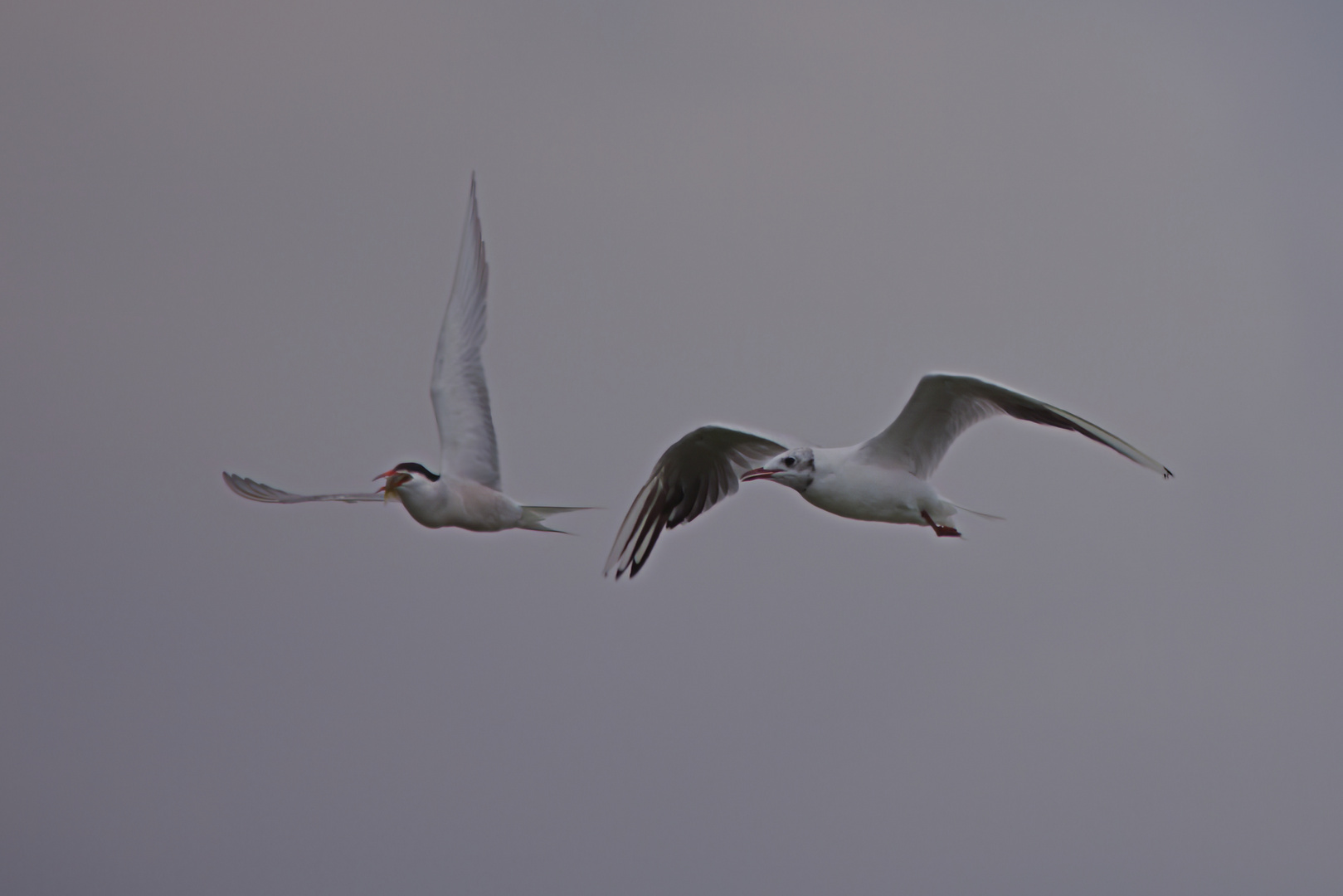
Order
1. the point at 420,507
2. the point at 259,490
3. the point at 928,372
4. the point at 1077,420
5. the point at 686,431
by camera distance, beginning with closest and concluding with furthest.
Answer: the point at 1077,420 → the point at 928,372 → the point at 686,431 → the point at 420,507 → the point at 259,490

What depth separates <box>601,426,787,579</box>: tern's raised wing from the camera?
10.2 metres

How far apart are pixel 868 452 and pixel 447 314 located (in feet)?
13.4

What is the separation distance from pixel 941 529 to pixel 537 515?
3030 mm

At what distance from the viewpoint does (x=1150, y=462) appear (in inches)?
301

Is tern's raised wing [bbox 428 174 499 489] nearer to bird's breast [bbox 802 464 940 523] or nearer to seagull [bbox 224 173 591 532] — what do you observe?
seagull [bbox 224 173 591 532]

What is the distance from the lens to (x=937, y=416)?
373 inches

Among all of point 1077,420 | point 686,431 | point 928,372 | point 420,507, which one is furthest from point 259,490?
point 1077,420

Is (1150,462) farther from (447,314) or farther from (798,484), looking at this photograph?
(447,314)

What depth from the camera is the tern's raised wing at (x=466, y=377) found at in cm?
1139

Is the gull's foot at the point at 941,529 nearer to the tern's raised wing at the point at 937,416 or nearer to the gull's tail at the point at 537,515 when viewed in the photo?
the tern's raised wing at the point at 937,416

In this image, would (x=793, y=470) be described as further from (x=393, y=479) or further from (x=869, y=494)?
(x=393, y=479)

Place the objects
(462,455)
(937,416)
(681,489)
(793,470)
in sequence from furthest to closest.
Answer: (462,455)
(681,489)
(937,416)
(793,470)

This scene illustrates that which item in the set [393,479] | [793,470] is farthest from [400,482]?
[793,470]

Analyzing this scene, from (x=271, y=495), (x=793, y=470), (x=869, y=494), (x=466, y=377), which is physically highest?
(x=466, y=377)
